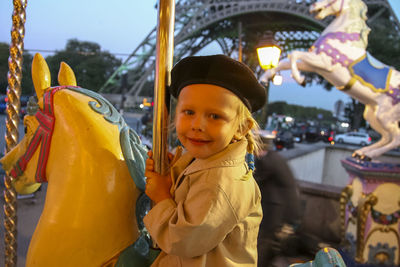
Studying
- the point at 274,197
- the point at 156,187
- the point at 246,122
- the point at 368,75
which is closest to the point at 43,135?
the point at 156,187

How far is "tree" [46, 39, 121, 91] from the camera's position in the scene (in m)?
1.36

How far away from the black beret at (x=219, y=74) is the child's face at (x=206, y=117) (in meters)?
0.02

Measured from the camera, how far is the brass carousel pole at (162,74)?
102 cm

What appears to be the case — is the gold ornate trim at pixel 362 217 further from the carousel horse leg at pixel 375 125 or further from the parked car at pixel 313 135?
the parked car at pixel 313 135

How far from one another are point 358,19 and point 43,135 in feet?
11.6

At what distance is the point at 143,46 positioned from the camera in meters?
14.9

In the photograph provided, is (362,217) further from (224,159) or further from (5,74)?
(5,74)

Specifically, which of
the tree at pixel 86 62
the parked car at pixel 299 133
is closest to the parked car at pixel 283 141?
the parked car at pixel 299 133

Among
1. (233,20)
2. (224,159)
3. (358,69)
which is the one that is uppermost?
(233,20)

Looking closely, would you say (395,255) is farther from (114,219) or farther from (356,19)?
(114,219)

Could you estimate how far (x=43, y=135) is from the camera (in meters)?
1.01

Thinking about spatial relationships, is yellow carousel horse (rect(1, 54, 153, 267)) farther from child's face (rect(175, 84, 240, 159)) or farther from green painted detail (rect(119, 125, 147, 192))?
child's face (rect(175, 84, 240, 159))

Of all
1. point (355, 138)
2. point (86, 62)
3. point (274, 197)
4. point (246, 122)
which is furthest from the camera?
point (355, 138)

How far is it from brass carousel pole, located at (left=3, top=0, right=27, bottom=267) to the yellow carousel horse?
0.10 metres
